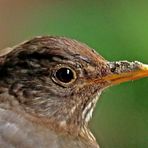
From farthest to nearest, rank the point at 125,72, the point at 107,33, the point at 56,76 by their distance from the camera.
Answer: the point at 107,33 < the point at 125,72 < the point at 56,76

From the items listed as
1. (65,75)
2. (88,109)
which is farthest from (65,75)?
(88,109)

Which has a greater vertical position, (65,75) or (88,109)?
(65,75)

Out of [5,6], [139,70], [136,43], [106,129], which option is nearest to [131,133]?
[106,129]

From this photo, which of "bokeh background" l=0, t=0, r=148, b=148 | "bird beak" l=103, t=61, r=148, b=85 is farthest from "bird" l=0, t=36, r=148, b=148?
"bokeh background" l=0, t=0, r=148, b=148

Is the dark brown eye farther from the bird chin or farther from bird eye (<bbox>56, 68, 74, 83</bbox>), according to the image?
the bird chin

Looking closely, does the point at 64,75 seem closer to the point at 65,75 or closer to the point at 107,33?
the point at 65,75

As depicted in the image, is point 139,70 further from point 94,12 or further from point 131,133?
point 94,12

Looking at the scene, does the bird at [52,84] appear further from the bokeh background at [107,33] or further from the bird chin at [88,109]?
the bokeh background at [107,33]

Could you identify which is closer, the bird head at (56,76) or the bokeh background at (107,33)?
the bird head at (56,76)

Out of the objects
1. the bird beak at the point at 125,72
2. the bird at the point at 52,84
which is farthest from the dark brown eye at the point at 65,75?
the bird beak at the point at 125,72
